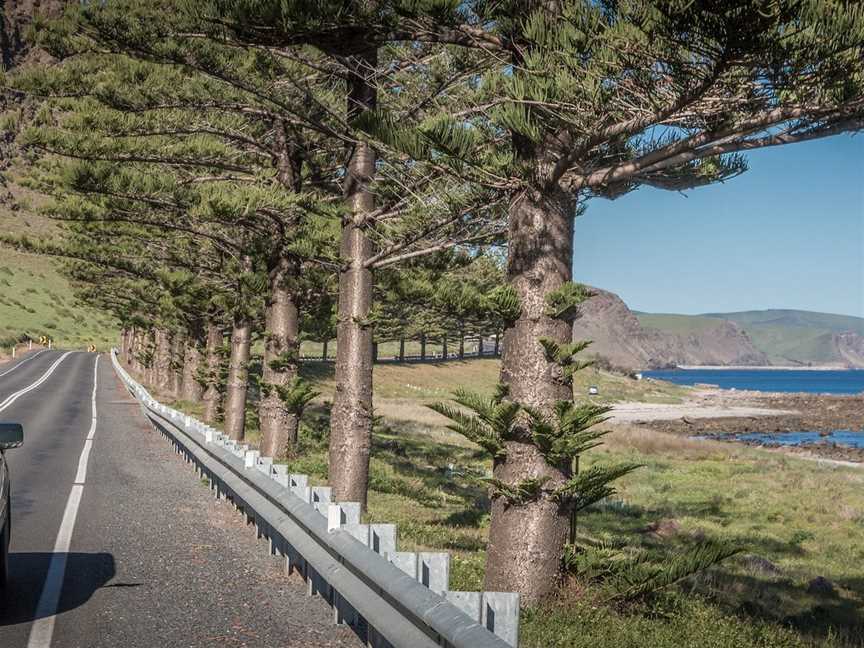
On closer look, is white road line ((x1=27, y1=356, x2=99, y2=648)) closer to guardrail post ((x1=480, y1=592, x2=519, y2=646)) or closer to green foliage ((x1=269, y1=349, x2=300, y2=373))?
guardrail post ((x1=480, y1=592, x2=519, y2=646))

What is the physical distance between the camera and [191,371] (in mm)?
40500

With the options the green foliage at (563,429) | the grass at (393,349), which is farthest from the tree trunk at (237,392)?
the grass at (393,349)

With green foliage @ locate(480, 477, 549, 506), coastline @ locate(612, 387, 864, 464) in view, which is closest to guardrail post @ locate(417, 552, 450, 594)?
green foliage @ locate(480, 477, 549, 506)

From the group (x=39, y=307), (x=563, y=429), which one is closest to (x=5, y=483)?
(x=563, y=429)

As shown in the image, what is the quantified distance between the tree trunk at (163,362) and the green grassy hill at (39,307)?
129 ft

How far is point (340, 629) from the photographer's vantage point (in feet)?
23.7

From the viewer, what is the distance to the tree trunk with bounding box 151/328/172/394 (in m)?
49.5

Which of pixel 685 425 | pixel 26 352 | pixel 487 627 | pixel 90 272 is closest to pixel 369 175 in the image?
pixel 487 627

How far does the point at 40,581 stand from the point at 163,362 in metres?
44.4

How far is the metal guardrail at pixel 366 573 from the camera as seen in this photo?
4914mm

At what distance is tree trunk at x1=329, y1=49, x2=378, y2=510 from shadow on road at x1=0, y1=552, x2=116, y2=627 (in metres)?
4.20

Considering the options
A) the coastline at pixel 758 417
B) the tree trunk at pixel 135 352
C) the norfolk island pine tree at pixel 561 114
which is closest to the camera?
the norfolk island pine tree at pixel 561 114

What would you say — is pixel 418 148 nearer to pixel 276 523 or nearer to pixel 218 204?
pixel 276 523

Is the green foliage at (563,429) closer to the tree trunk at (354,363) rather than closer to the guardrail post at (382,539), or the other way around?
the guardrail post at (382,539)
